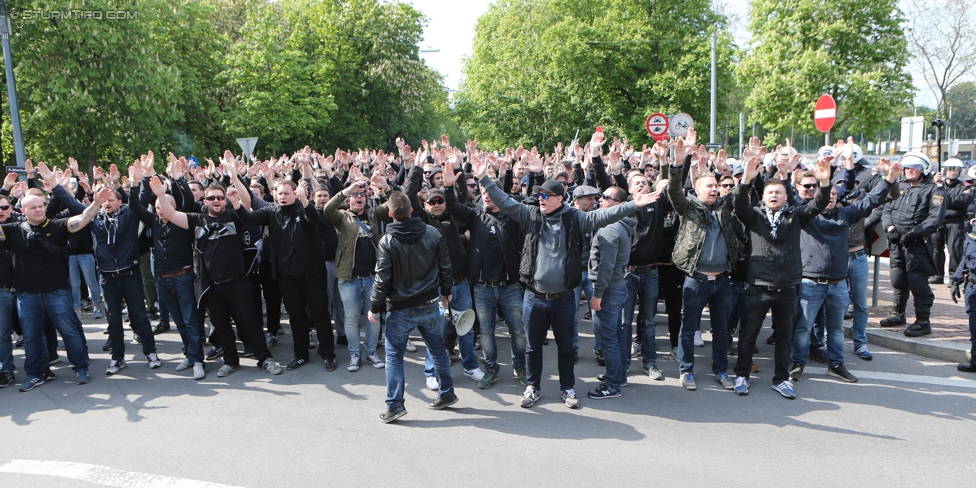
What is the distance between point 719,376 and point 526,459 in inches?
97.2

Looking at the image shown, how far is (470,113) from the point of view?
3372 centimetres

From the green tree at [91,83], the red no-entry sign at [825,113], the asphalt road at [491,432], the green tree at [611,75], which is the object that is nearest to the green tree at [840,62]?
the green tree at [611,75]

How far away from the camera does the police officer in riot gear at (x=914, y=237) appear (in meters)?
7.34

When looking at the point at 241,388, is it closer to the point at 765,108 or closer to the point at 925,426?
the point at 925,426

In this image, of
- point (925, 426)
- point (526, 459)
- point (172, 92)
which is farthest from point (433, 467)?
point (172, 92)

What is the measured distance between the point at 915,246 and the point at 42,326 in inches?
375

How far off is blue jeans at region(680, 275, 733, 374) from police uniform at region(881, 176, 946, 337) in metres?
2.68

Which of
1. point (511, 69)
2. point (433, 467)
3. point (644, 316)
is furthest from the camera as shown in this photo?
point (511, 69)

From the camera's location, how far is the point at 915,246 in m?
7.41

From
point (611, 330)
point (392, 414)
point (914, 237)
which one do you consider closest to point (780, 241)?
point (611, 330)

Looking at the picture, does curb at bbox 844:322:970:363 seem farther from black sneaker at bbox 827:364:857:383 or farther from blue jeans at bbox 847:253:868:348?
black sneaker at bbox 827:364:857:383

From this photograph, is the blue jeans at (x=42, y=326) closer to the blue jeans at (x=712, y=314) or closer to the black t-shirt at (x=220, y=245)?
the black t-shirt at (x=220, y=245)

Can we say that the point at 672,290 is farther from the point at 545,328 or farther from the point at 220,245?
the point at 220,245

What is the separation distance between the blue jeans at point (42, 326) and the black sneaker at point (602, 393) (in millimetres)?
5150
